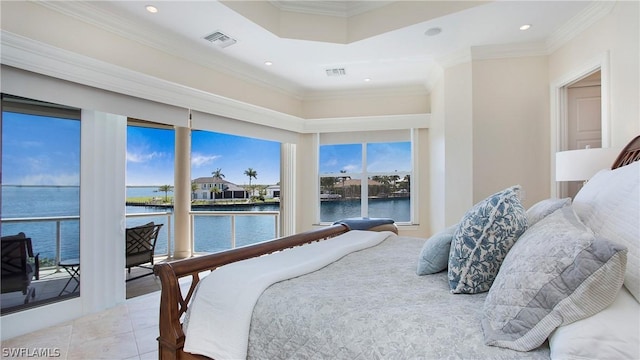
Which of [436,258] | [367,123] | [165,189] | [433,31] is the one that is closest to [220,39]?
[433,31]

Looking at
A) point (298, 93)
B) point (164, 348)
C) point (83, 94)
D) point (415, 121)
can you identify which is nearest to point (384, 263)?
point (164, 348)

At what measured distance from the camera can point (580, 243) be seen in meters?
0.89

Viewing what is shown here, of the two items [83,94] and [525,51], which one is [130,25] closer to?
[83,94]

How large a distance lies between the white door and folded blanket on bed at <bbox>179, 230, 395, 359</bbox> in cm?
342

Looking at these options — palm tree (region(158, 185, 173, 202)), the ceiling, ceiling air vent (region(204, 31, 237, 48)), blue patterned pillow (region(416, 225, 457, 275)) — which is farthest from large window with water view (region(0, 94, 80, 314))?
blue patterned pillow (region(416, 225, 457, 275))

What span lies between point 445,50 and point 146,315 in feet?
13.8

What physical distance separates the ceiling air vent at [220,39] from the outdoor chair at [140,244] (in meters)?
2.27

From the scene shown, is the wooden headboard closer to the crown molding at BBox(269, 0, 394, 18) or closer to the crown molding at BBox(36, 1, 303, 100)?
the crown molding at BBox(269, 0, 394, 18)

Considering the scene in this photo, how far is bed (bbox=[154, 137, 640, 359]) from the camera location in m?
0.83

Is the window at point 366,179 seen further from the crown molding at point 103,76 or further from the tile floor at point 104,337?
the tile floor at point 104,337

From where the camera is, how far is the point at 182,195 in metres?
5.21

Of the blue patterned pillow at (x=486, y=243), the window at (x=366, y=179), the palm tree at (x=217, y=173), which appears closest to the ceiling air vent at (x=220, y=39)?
the window at (x=366, y=179)

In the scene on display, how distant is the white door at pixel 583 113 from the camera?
330 centimetres

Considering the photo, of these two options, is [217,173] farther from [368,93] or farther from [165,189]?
[368,93]
